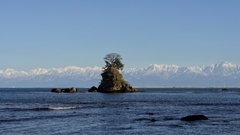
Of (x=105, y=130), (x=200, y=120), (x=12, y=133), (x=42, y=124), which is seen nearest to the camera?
(x=12, y=133)

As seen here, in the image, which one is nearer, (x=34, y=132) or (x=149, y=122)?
(x=34, y=132)

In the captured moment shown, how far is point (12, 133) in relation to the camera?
5703cm

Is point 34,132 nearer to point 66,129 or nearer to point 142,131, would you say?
point 66,129

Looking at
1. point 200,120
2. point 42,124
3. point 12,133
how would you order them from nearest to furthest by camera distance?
point 12,133, point 42,124, point 200,120

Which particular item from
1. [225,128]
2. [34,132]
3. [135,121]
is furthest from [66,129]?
[225,128]

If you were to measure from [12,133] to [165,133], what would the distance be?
67.1 feet

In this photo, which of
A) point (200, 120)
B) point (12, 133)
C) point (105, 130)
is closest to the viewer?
point (12, 133)

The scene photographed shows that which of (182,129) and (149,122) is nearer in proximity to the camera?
(182,129)

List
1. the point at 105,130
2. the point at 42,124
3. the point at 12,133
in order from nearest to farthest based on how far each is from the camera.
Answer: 1. the point at 12,133
2. the point at 105,130
3. the point at 42,124

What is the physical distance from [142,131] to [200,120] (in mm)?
17154

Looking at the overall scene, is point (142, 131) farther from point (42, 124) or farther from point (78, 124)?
point (42, 124)

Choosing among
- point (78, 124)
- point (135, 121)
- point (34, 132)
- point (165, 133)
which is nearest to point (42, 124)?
point (78, 124)

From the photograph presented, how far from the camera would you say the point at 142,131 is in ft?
196

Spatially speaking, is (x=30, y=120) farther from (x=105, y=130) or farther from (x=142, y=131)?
(x=142, y=131)
